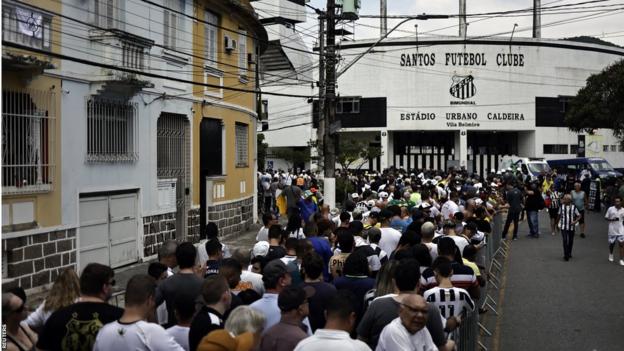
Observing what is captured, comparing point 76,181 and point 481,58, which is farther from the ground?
point 481,58

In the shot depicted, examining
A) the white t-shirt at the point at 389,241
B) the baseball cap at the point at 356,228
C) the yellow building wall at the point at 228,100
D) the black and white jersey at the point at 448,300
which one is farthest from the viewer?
the yellow building wall at the point at 228,100

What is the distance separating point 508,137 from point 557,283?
51013 mm

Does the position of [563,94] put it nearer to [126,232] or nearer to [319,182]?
[319,182]

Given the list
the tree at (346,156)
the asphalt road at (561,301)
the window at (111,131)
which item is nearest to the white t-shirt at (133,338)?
the asphalt road at (561,301)

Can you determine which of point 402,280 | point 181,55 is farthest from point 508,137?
point 402,280

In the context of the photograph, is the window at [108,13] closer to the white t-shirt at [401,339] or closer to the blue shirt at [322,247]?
the blue shirt at [322,247]

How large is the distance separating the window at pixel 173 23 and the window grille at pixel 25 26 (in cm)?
480

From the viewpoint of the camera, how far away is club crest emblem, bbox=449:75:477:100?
5581 cm

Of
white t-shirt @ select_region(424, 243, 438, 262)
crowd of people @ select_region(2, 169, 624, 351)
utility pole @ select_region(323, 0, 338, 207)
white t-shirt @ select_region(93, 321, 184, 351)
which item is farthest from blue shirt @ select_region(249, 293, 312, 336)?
utility pole @ select_region(323, 0, 338, 207)

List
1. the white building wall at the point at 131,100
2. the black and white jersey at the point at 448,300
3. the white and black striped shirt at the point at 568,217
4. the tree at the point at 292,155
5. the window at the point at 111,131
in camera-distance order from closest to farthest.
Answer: the black and white jersey at the point at 448,300 → the white building wall at the point at 131,100 → the window at the point at 111,131 → the white and black striped shirt at the point at 568,217 → the tree at the point at 292,155

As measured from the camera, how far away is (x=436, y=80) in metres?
55.8

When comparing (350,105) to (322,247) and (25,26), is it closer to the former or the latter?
(25,26)

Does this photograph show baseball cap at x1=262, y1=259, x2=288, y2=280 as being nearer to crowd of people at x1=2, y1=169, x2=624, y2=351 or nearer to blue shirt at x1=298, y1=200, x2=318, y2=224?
crowd of people at x1=2, y1=169, x2=624, y2=351

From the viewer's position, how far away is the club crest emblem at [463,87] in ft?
183
